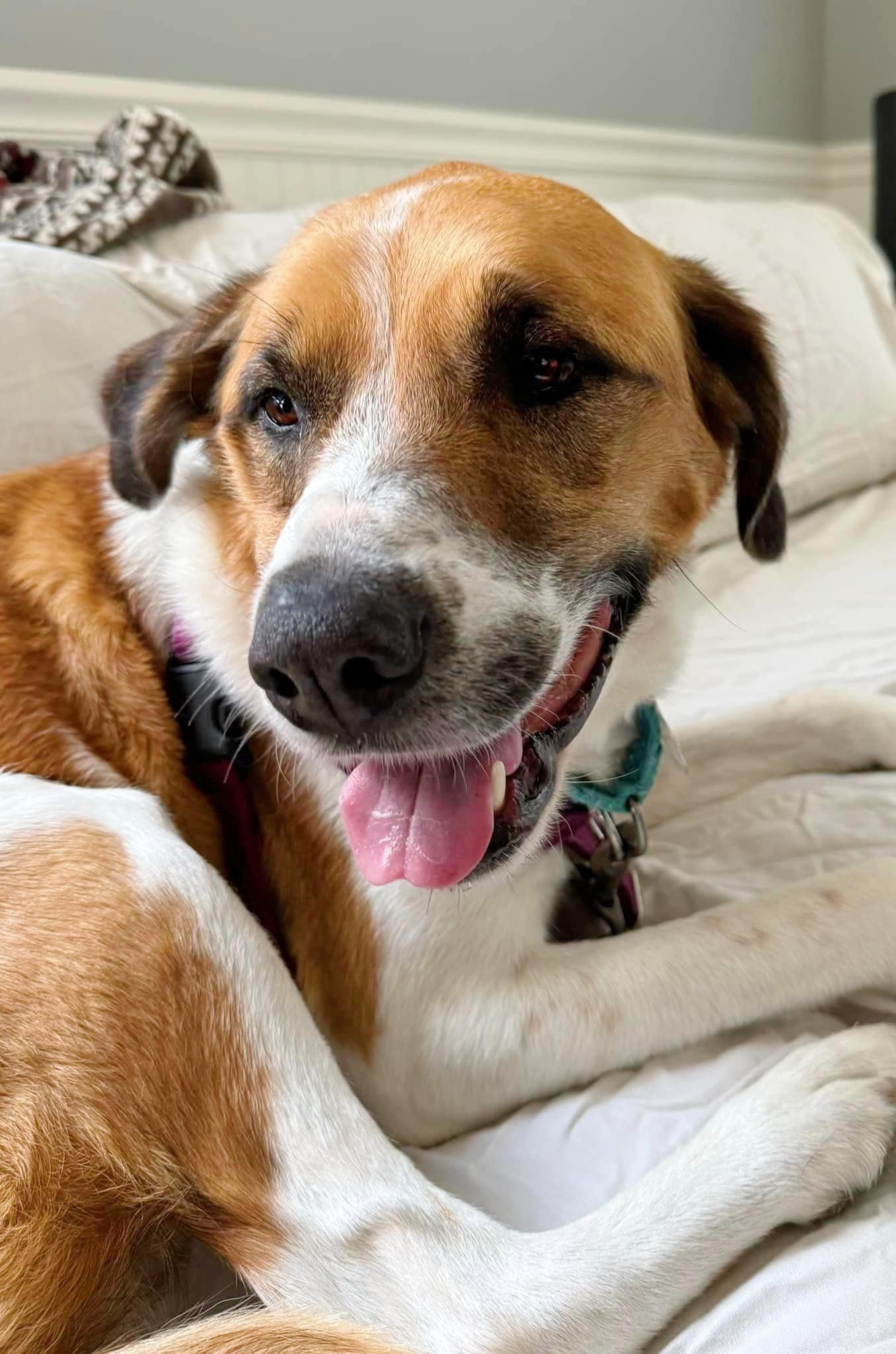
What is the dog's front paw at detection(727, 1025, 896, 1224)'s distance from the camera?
892 mm

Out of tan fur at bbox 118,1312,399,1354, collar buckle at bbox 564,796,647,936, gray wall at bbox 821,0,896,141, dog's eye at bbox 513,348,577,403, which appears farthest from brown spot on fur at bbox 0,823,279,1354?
gray wall at bbox 821,0,896,141

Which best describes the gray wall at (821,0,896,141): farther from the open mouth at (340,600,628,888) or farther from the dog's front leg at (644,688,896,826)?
the open mouth at (340,600,628,888)

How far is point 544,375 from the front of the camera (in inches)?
40.4

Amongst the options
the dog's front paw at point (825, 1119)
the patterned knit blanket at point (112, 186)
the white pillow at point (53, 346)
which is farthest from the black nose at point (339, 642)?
the patterned knit blanket at point (112, 186)

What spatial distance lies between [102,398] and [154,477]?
19 cm

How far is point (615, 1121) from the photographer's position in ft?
3.28

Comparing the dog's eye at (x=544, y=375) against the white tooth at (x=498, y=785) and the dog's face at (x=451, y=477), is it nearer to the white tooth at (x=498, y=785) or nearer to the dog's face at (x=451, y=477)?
the dog's face at (x=451, y=477)

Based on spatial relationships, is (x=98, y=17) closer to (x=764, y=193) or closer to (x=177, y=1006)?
(x=177, y=1006)

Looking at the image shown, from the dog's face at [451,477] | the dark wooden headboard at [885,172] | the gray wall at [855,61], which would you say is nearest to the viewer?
the dog's face at [451,477]

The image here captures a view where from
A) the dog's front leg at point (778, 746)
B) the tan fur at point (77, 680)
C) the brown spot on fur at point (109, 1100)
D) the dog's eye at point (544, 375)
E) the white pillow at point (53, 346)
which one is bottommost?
the dog's front leg at point (778, 746)

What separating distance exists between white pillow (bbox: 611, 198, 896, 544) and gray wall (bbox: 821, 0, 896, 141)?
2.46 metres

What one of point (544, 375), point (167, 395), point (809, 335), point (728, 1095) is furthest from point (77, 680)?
point (809, 335)

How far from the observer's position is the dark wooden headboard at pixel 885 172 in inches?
147

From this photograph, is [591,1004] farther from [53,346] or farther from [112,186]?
[112,186]
